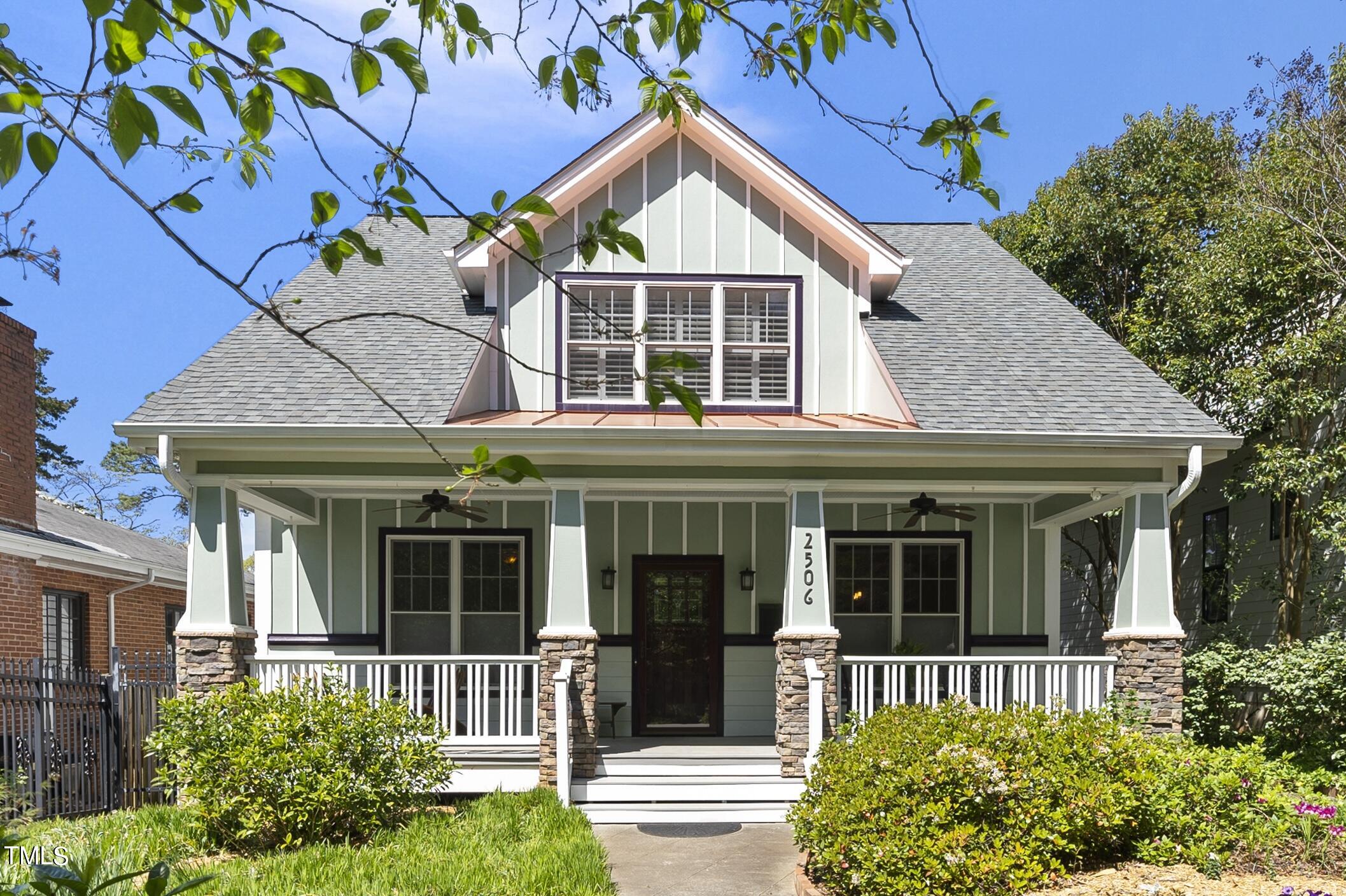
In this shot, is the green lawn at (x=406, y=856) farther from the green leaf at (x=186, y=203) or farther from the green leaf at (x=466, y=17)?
the green leaf at (x=466, y=17)

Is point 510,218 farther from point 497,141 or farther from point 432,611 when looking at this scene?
point 432,611

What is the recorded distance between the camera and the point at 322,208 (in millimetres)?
2717

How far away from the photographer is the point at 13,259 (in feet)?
8.36

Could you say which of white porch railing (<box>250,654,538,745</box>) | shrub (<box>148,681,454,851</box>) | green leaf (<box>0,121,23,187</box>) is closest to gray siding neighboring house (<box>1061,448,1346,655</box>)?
white porch railing (<box>250,654,538,745</box>)

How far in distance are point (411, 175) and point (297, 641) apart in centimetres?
1007

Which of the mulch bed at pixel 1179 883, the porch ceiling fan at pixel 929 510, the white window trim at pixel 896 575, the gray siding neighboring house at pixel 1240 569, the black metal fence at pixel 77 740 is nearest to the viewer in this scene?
the mulch bed at pixel 1179 883

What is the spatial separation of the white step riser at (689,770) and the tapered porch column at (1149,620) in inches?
136

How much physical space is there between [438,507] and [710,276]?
3.92 metres

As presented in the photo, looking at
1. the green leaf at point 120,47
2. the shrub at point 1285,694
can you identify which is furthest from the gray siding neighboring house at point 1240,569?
the green leaf at point 120,47

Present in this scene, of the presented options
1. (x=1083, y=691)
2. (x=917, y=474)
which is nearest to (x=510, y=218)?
(x=917, y=474)

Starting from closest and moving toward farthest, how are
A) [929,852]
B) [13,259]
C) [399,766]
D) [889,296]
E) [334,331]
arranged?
[13,259] < [929,852] < [399,766] < [334,331] < [889,296]

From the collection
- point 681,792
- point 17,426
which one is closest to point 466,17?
point 681,792

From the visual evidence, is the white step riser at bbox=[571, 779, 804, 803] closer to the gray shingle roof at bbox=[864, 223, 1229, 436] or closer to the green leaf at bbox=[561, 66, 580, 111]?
the gray shingle roof at bbox=[864, 223, 1229, 436]

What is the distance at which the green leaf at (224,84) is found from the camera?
262cm
